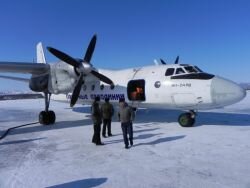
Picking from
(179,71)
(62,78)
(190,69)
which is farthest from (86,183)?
(62,78)

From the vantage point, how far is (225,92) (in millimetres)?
10328

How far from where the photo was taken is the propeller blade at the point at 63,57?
12.5 m

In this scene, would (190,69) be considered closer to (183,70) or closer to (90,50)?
(183,70)

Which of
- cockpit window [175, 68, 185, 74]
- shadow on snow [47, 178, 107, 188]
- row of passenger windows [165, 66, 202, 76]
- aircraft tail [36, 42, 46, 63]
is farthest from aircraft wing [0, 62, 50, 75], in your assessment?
shadow on snow [47, 178, 107, 188]

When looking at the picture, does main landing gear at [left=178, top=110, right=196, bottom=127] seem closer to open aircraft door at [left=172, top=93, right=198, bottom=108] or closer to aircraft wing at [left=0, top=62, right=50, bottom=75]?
open aircraft door at [left=172, top=93, right=198, bottom=108]

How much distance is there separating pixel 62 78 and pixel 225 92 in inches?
319

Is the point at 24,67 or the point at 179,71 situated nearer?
the point at 179,71

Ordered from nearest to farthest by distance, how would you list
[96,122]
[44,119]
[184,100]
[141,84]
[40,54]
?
[96,122]
[184,100]
[141,84]
[44,119]
[40,54]

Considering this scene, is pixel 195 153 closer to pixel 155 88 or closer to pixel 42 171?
pixel 42 171

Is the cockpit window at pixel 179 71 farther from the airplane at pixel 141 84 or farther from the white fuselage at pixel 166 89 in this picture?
the white fuselage at pixel 166 89

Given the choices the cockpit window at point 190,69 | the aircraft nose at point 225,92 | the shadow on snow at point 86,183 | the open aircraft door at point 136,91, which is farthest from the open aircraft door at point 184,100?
the shadow on snow at point 86,183

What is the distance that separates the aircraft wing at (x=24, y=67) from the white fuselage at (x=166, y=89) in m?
2.94

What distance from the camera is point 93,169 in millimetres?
5840

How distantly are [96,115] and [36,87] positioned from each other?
24.4ft
